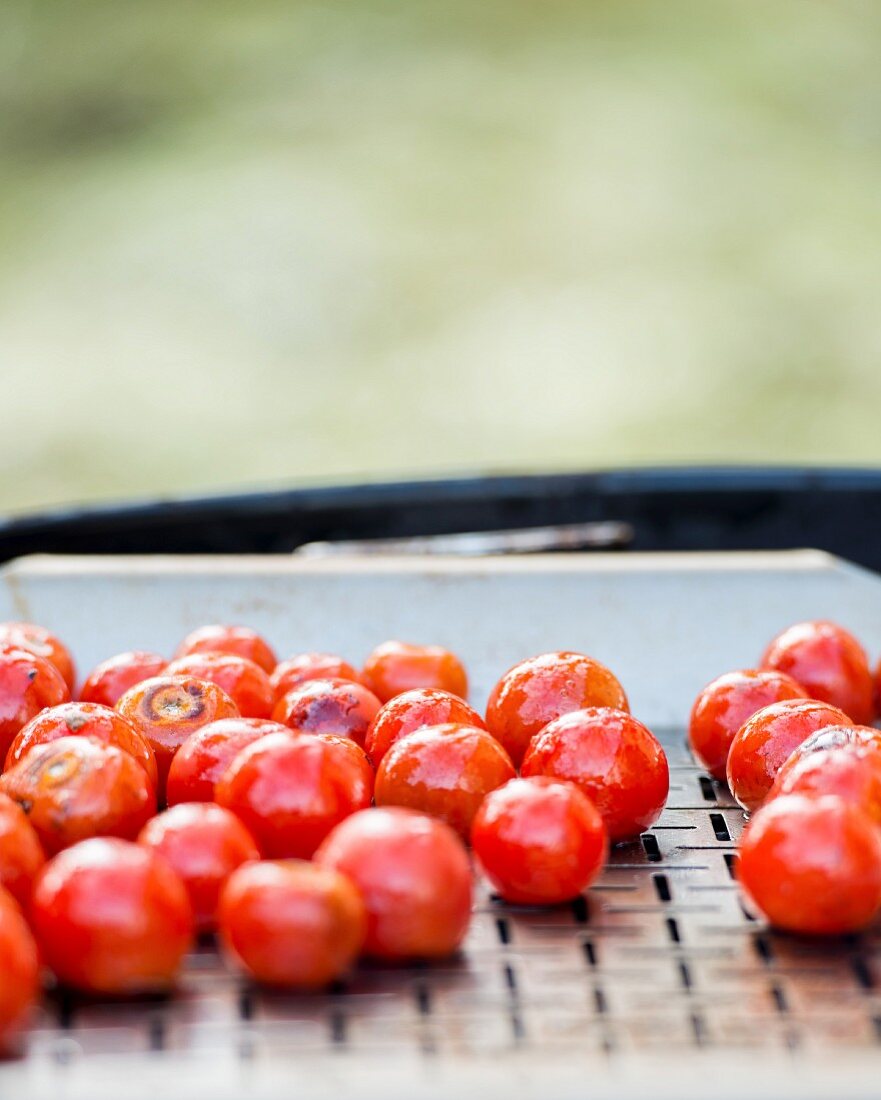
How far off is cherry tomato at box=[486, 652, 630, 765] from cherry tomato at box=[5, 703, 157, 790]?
14.4 inches

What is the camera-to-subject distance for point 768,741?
58.8 inches

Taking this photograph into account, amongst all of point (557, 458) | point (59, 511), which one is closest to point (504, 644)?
point (59, 511)

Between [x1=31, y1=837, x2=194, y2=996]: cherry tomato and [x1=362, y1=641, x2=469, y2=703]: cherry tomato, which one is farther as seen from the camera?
[x1=362, y1=641, x2=469, y2=703]: cherry tomato

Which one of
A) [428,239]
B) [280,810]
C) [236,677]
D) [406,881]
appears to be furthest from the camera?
[428,239]

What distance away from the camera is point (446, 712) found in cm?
151

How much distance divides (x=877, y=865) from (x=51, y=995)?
656mm

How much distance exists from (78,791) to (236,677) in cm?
35

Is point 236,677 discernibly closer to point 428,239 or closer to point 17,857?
point 17,857

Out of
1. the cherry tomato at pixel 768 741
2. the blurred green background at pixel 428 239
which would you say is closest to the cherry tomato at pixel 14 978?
the cherry tomato at pixel 768 741

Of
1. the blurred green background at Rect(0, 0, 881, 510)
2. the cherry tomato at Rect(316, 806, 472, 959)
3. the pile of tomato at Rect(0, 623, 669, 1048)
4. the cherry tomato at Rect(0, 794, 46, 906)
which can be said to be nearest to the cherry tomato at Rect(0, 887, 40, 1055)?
the pile of tomato at Rect(0, 623, 669, 1048)

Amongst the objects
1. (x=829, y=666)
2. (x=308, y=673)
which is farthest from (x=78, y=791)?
(x=829, y=666)

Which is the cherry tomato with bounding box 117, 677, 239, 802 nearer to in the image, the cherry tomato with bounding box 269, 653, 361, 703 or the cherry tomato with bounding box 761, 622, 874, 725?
the cherry tomato with bounding box 269, 653, 361, 703

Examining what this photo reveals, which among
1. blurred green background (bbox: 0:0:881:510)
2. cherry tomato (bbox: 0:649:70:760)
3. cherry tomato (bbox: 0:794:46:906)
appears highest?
cherry tomato (bbox: 0:794:46:906)

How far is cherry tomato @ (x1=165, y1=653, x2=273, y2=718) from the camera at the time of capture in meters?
1.64
